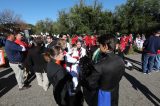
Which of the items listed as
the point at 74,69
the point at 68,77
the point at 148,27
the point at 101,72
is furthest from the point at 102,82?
the point at 148,27

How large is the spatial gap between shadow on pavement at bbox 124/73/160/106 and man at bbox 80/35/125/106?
2883 mm

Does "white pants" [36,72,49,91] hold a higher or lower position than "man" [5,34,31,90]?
lower

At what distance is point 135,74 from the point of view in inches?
396

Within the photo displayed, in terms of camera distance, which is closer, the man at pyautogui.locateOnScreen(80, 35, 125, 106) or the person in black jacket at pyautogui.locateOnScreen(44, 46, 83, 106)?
the man at pyautogui.locateOnScreen(80, 35, 125, 106)

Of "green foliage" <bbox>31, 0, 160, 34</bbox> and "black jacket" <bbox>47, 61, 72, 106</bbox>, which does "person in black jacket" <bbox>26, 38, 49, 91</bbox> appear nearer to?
"black jacket" <bbox>47, 61, 72, 106</bbox>

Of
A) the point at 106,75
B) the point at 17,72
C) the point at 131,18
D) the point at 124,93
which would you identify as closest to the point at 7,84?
the point at 17,72

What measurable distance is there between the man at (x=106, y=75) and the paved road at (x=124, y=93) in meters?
2.59

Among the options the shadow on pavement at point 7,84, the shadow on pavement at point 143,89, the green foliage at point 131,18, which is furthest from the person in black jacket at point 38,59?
the green foliage at point 131,18

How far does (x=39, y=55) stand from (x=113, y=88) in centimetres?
441

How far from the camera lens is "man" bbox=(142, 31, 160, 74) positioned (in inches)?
387

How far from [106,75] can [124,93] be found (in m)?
3.89

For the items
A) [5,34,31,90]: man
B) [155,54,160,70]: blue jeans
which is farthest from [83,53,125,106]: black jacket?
[155,54,160,70]: blue jeans

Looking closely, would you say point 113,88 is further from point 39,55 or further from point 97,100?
point 39,55

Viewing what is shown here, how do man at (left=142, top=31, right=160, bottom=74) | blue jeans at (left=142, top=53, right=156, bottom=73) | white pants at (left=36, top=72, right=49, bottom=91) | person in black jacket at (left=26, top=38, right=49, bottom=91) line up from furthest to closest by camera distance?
blue jeans at (left=142, top=53, right=156, bottom=73) < man at (left=142, top=31, right=160, bottom=74) < white pants at (left=36, top=72, right=49, bottom=91) < person in black jacket at (left=26, top=38, right=49, bottom=91)
